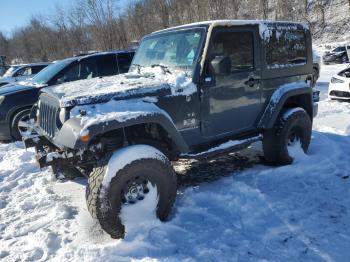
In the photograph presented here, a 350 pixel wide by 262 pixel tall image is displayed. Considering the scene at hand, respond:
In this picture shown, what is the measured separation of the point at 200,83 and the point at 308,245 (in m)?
2.01

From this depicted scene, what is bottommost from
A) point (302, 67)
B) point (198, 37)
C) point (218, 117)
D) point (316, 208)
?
point (316, 208)

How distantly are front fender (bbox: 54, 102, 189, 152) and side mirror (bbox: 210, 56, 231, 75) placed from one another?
834 mm

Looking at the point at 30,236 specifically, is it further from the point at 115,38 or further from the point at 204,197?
the point at 115,38

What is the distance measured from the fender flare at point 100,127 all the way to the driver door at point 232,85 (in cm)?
69

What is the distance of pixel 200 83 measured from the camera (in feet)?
14.4

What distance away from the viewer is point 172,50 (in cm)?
479

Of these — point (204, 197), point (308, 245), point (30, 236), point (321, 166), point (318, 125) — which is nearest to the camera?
point (308, 245)

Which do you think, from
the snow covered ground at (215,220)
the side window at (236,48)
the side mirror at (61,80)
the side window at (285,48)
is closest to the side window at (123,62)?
the side mirror at (61,80)

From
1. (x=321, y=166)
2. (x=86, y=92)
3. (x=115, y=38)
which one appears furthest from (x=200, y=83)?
(x=115, y=38)

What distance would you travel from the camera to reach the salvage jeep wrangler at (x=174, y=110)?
3.71 m

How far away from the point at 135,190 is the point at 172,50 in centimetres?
186

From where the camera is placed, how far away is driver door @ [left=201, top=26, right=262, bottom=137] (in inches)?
178

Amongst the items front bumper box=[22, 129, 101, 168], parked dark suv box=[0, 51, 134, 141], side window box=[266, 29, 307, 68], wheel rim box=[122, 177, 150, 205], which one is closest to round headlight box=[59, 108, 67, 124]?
front bumper box=[22, 129, 101, 168]

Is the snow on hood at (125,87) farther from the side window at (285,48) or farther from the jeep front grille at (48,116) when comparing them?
the side window at (285,48)
